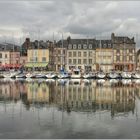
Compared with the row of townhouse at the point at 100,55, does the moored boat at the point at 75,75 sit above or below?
below

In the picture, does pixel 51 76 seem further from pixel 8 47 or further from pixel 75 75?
pixel 8 47

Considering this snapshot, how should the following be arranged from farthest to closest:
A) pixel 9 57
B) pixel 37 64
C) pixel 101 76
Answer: pixel 9 57
pixel 37 64
pixel 101 76

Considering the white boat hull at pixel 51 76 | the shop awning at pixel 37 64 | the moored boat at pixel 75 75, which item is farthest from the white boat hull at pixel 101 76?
the shop awning at pixel 37 64

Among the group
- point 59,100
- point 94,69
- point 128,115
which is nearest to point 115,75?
point 94,69

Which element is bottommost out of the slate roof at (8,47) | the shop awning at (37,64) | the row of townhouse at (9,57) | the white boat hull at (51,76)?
the white boat hull at (51,76)

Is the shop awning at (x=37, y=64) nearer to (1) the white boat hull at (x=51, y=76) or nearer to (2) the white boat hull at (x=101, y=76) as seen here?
(1) the white boat hull at (x=51, y=76)

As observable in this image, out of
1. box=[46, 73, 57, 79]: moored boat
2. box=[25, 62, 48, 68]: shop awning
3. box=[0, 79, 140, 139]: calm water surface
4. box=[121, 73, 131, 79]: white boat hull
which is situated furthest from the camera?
box=[25, 62, 48, 68]: shop awning

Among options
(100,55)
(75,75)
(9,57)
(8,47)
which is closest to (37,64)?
(9,57)

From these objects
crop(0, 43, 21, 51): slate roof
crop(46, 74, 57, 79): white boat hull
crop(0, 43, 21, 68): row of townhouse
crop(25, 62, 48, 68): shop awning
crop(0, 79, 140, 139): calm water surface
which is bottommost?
crop(0, 79, 140, 139): calm water surface

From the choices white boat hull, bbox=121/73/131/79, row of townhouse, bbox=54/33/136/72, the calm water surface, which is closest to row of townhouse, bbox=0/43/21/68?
row of townhouse, bbox=54/33/136/72

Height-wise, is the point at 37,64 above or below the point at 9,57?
below

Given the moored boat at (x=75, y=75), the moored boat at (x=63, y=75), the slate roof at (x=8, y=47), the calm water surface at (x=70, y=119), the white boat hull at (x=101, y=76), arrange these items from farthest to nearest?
the slate roof at (x=8, y=47)
the moored boat at (x=75, y=75)
the moored boat at (x=63, y=75)
the white boat hull at (x=101, y=76)
the calm water surface at (x=70, y=119)

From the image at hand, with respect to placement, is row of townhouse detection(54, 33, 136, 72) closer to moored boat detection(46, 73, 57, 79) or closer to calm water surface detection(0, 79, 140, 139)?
moored boat detection(46, 73, 57, 79)

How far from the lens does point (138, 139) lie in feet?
46.9
